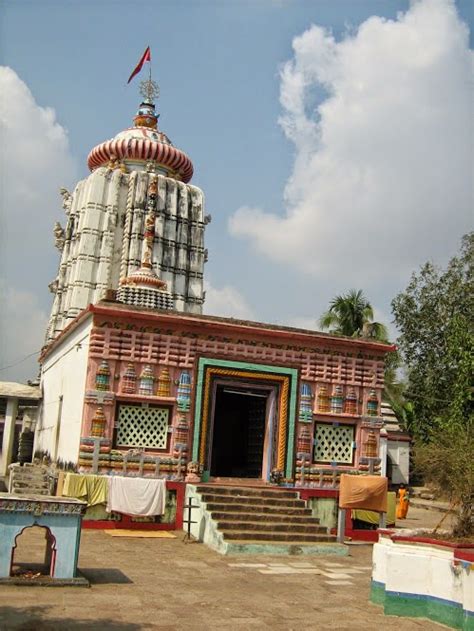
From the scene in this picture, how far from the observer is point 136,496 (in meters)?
15.2

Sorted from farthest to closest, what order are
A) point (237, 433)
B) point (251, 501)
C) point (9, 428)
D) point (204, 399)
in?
point (9, 428)
point (237, 433)
point (204, 399)
point (251, 501)

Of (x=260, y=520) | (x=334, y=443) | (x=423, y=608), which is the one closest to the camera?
(x=423, y=608)

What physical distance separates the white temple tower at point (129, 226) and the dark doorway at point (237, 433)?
1579 cm

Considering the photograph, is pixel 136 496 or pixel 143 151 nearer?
pixel 136 496

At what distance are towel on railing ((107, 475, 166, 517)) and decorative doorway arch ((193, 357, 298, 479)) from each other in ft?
4.06

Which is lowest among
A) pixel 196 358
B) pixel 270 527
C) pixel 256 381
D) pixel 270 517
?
pixel 270 527

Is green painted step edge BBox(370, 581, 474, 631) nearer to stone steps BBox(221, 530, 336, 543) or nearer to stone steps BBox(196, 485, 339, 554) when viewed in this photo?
stone steps BBox(196, 485, 339, 554)

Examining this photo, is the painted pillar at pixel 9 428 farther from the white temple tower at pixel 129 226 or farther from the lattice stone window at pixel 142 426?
the lattice stone window at pixel 142 426

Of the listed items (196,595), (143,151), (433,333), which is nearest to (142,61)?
(143,151)

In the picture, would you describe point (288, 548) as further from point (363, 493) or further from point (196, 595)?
point (196, 595)

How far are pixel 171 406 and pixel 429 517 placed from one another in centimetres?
1307

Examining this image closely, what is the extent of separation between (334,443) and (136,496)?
16.5 feet

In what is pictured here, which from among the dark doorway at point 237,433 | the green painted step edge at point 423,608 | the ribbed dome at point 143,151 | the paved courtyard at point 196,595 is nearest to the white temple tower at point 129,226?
the ribbed dome at point 143,151

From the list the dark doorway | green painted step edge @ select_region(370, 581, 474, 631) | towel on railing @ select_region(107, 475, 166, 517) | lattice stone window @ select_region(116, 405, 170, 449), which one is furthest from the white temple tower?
green painted step edge @ select_region(370, 581, 474, 631)
